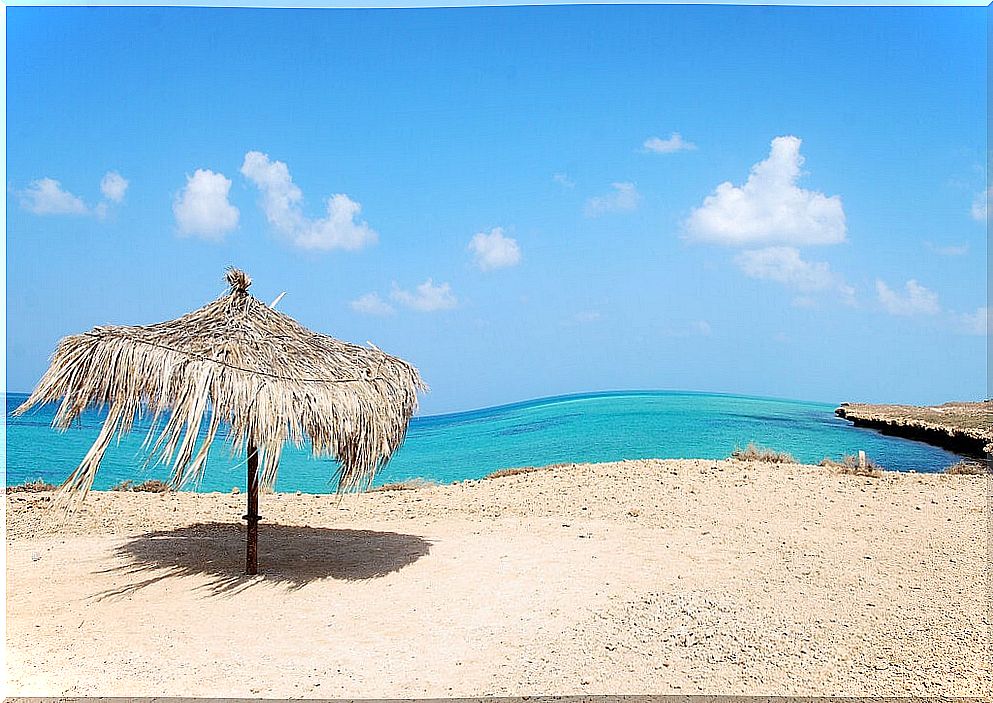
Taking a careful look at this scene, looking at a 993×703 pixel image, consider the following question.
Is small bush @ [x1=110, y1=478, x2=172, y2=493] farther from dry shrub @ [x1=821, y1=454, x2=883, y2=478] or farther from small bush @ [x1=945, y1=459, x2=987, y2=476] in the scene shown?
small bush @ [x1=945, y1=459, x2=987, y2=476]

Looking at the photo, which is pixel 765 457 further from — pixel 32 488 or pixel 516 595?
pixel 32 488

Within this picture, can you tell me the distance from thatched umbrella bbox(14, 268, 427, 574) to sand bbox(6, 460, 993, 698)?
50 centimetres

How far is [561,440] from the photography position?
1254 cm

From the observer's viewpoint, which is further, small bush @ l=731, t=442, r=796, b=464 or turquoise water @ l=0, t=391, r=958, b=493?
turquoise water @ l=0, t=391, r=958, b=493

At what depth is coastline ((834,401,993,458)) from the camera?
8.71 meters

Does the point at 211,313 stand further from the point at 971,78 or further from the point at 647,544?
the point at 971,78

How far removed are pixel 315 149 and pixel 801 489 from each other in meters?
4.36

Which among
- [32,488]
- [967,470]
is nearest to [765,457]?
[967,470]

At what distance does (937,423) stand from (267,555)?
7904 millimetres

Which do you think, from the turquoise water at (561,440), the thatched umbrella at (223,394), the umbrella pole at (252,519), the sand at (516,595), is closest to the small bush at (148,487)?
the sand at (516,595)

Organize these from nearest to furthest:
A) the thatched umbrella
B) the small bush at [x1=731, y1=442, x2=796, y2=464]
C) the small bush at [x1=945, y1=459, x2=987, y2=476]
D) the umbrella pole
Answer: the thatched umbrella → the umbrella pole → the small bush at [x1=945, y1=459, x2=987, y2=476] → the small bush at [x1=731, y1=442, x2=796, y2=464]

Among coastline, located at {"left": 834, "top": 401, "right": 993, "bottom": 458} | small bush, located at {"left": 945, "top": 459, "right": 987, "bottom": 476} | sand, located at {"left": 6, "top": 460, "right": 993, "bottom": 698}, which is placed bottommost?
sand, located at {"left": 6, "top": 460, "right": 993, "bottom": 698}

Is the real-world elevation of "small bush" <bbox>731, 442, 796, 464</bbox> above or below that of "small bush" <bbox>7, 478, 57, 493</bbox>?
above

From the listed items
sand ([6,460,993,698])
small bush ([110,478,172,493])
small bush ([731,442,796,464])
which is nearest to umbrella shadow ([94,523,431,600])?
sand ([6,460,993,698])
